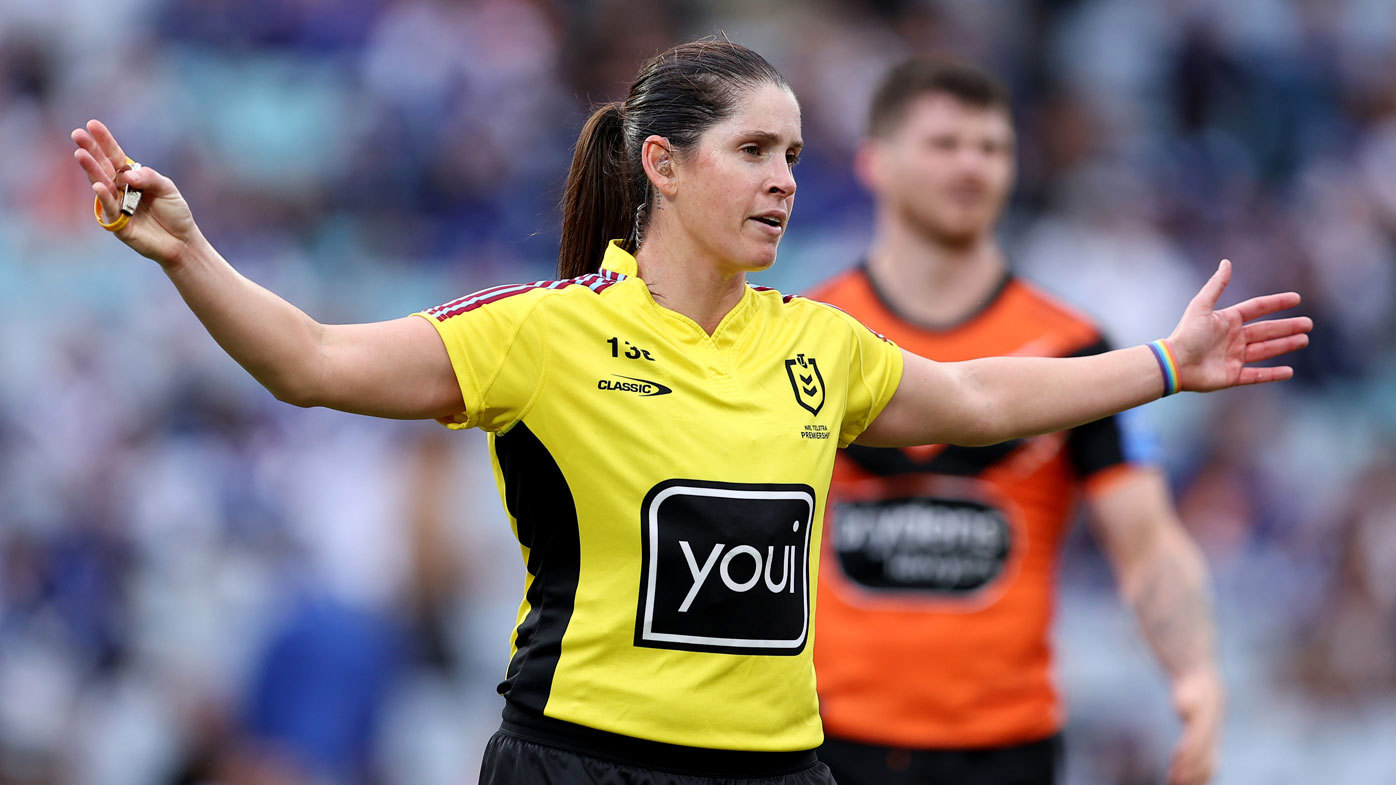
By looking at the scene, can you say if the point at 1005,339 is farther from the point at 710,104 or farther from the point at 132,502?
the point at 132,502

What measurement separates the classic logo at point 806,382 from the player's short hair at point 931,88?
8.32ft

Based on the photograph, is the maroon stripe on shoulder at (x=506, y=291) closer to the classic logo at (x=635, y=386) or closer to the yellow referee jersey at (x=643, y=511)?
the yellow referee jersey at (x=643, y=511)

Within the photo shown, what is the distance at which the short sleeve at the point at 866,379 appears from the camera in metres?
3.56

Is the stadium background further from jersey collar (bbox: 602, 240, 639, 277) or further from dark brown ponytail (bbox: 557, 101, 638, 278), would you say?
jersey collar (bbox: 602, 240, 639, 277)

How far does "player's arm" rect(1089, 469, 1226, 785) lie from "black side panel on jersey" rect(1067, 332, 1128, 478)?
7 cm

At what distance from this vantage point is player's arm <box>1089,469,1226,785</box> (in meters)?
5.25

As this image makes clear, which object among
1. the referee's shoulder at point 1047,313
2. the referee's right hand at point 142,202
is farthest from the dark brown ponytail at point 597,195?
the referee's shoulder at point 1047,313

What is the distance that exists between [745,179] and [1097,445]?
7.51 feet

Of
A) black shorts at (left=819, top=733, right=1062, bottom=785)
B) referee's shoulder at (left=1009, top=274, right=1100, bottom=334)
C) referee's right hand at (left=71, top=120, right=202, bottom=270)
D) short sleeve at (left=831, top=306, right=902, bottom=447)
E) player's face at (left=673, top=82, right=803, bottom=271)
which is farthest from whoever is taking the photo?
referee's shoulder at (left=1009, top=274, right=1100, bottom=334)

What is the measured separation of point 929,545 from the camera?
5152mm

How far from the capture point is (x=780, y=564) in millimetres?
3291

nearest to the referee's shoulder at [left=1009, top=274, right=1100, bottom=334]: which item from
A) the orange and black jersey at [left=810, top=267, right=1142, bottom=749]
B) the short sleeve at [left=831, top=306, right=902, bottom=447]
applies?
the orange and black jersey at [left=810, top=267, right=1142, bottom=749]

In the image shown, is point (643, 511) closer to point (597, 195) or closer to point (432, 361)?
point (432, 361)

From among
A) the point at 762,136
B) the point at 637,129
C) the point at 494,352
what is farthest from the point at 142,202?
the point at 762,136
